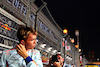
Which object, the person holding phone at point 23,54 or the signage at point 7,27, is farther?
the signage at point 7,27

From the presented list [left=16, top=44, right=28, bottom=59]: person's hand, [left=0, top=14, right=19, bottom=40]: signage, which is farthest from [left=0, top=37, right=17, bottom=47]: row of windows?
[left=16, top=44, right=28, bottom=59]: person's hand

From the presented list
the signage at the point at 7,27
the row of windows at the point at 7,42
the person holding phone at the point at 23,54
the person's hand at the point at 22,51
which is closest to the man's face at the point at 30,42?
the person holding phone at the point at 23,54

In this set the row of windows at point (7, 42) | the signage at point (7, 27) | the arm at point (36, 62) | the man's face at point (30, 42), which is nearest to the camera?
the arm at point (36, 62)

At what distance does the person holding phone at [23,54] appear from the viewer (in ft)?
5.22

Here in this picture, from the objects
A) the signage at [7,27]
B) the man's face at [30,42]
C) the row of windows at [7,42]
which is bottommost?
the man's face at [30,42]

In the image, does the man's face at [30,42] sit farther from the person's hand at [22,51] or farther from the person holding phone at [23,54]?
the person's hand at [22,51]

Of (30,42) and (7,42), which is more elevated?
(7,42)

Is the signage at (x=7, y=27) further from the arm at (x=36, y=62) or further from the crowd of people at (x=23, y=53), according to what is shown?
the arm at (x=36, y=62)

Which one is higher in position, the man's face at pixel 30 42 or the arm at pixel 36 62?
the man's face at pixel 30 42

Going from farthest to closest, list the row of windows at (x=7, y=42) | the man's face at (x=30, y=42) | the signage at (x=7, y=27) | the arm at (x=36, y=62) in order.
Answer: the row of windows at (x=7, y=42) < the signage at (x=7, y=27) < the man's face at (x=30, y=42) < the arm at (x=36, y=62)

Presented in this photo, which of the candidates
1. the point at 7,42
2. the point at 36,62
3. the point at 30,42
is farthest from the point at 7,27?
the point at 36,62

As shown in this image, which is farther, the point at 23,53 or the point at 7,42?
the point at 7,42

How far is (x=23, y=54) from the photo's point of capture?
1576 millimetres

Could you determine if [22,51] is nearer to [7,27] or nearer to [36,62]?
[36,62]
